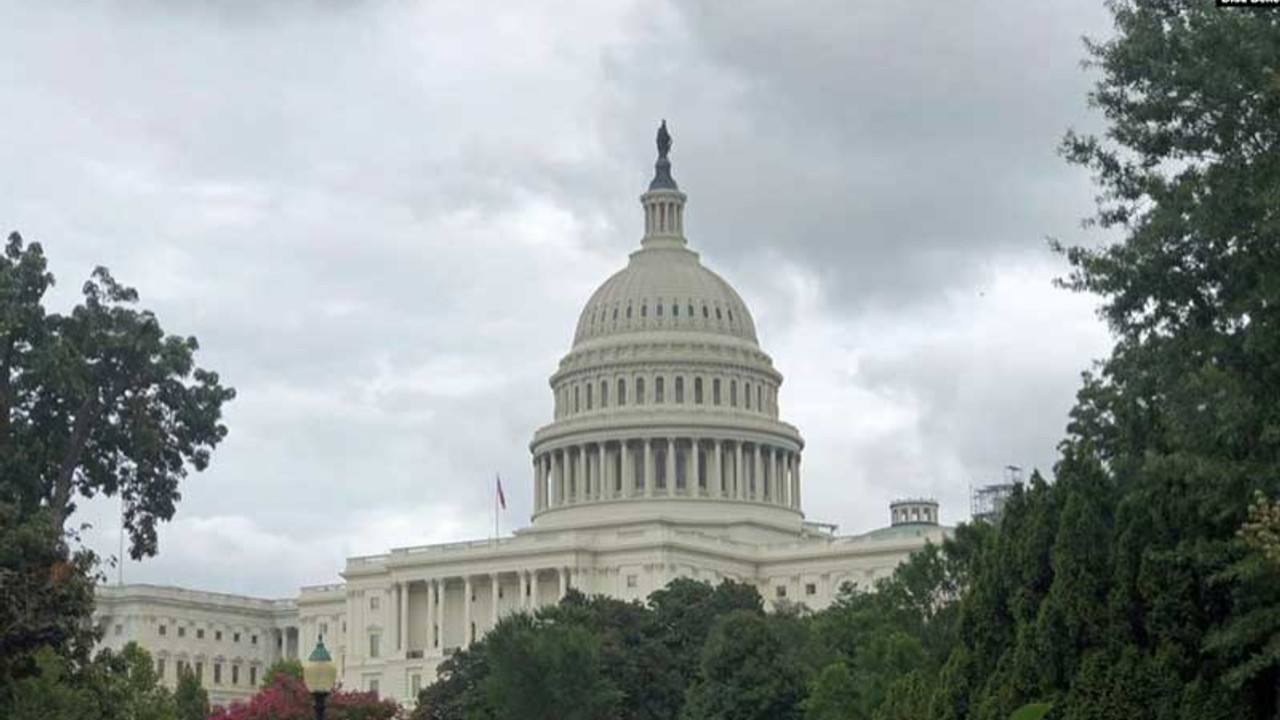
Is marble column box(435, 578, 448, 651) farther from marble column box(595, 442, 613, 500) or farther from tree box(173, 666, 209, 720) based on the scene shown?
tree box(173, 666, 209, 720)

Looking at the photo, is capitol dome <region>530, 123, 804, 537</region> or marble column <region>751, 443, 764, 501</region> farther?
marble column <region>751, 443, 764, 501</region>

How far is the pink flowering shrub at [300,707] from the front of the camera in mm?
99688

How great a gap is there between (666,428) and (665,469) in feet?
10.6

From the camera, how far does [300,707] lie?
3976 inches

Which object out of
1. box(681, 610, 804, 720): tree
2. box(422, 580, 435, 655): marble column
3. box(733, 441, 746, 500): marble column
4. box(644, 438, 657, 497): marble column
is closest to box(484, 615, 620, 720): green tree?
box(681, 610, 804, 720): tree

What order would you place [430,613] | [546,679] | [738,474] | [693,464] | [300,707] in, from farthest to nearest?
1. [738,474]
2. [693,464]
3. [430,613]
4. [546,679]
5. [300,707]

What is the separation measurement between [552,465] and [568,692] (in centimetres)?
9455

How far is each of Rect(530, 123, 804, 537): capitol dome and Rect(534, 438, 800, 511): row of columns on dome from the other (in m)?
0.08

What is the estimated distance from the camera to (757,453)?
196125mm

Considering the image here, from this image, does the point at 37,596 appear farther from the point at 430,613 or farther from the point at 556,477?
the point at 556,477

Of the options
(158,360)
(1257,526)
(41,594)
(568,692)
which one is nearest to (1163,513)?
(1257,526)

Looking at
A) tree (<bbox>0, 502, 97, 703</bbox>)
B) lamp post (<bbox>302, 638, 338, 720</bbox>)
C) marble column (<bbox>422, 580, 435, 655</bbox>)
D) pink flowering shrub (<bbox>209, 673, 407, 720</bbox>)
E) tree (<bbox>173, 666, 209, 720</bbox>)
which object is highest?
marble column (<bbox>422, 580, 435, 655</bbox>)

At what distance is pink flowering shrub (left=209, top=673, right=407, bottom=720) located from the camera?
327 feet

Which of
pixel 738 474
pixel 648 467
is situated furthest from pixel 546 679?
pixel 738 474
